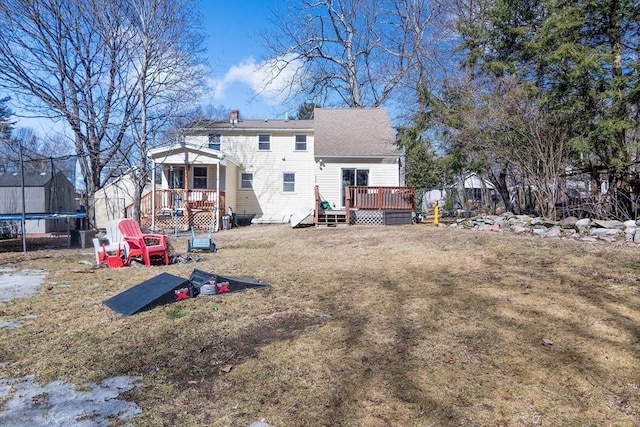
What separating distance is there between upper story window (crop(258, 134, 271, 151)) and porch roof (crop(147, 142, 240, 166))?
330 cm

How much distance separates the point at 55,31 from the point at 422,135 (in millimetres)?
13178

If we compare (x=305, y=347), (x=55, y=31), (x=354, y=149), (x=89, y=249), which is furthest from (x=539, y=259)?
(x=55, y=31)

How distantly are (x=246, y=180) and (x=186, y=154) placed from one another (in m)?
4.16

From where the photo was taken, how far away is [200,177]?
20.3 m

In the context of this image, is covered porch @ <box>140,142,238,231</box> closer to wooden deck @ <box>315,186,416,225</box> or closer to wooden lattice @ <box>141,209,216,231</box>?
wooden lattice @ <box>141,209,216,231</box>

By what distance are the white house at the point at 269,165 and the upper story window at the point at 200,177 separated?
1.8 inches

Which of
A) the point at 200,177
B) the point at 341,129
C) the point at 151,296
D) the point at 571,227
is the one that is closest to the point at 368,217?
the point at 341,129

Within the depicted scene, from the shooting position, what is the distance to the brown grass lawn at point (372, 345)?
272 cm

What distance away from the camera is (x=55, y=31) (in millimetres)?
13938

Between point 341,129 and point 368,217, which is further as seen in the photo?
point 341,129

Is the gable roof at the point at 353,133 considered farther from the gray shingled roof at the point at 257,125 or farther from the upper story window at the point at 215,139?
the upper story window at the point at 215,139

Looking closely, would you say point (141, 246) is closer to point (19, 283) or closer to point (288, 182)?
point (19, 283)

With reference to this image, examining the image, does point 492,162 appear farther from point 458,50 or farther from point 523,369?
point 523,369

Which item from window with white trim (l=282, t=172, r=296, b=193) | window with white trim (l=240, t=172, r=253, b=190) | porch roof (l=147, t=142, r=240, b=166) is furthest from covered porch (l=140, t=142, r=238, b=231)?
window with white trim (l=282, t=172, r=296, b=193)
